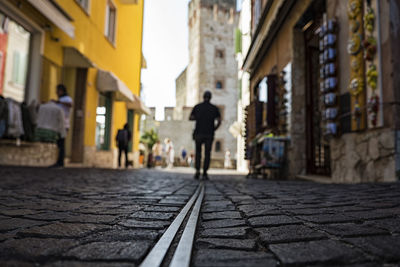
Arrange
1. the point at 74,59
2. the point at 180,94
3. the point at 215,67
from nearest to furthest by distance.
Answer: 1. the point at 74,59
2. the point at 215,67
3. the point at 180,94

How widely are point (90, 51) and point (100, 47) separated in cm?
107

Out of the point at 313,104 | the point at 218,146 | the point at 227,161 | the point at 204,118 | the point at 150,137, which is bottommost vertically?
the point at 227,161

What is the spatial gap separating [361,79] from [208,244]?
4392 mm

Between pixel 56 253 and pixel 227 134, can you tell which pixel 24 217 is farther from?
pixel 227 134

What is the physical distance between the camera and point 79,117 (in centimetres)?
1130

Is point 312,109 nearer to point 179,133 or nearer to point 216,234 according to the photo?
point 216,234

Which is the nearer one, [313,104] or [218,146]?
[313,104]

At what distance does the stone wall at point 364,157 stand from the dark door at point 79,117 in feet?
26.8

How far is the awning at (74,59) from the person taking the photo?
10.1 meters

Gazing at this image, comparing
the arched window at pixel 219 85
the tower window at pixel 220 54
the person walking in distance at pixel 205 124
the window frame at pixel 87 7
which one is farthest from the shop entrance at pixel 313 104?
the tower window at pixel 220 54

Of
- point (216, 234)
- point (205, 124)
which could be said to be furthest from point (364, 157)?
point (216, 234)

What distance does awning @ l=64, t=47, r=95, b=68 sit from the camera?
1010cm

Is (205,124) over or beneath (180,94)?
beneath

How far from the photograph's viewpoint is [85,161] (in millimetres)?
11320
